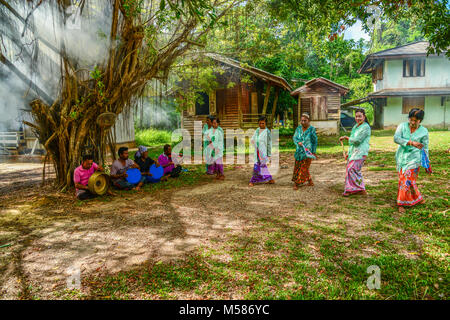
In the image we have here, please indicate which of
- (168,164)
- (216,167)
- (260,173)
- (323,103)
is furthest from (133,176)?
(323,103)

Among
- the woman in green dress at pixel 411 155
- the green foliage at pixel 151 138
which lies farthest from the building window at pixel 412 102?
the woman in green dress at pixel 411 155

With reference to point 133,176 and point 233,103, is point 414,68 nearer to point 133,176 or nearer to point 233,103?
point 233,103

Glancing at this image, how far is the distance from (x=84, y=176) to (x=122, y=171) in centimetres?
88

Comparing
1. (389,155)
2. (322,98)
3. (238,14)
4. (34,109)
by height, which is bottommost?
(389,155)

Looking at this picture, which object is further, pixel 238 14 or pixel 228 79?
pixel 228 79

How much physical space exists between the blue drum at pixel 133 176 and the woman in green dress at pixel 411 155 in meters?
5.38

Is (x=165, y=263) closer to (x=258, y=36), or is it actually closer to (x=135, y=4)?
(x=135, y=4)

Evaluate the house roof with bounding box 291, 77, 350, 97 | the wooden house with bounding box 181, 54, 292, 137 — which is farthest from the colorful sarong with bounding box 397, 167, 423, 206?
the house roof with bounding box 291, 77, 350, 97

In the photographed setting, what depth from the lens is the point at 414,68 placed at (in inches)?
788

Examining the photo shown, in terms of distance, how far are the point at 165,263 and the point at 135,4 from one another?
535cm

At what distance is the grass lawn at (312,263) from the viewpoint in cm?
241

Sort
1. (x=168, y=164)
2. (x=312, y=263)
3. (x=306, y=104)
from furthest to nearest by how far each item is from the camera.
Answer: (x=306, y=104)
(x=168, y=164)
(x=312, y=263)

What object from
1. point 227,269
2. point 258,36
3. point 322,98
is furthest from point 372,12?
point 322,98
